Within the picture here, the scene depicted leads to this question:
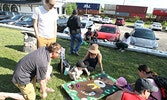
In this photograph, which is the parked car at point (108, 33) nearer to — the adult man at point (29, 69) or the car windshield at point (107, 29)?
the car windshield at point (107, 29)

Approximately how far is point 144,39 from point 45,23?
6554 mm

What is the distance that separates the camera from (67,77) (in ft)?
12.7

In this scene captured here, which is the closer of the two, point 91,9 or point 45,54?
point 45,54

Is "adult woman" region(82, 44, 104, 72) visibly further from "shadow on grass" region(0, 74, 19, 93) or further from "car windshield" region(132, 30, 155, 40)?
"car windshield" region(132, 30, 155, 40)

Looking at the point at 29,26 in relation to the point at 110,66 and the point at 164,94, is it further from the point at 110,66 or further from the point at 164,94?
the point at 164,94

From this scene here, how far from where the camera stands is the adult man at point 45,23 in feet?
10.3

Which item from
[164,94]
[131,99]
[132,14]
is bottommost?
[164,94]

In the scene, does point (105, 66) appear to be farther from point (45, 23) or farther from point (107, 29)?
point (107, 29)

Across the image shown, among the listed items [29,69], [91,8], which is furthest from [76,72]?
[91,8]

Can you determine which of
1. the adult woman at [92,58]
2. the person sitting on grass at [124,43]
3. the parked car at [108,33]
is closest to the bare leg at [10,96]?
the adult woman at [92,58]

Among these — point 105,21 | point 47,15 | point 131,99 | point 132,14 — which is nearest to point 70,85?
point 131,99

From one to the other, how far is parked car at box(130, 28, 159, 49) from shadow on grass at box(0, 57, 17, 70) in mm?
6653

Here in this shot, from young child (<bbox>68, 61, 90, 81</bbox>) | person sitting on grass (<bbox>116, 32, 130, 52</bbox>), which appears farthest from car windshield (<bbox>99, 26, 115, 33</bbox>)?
young child (<bbox>68, 61, 90, 81</bbox>)

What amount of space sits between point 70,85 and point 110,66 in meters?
2.24
